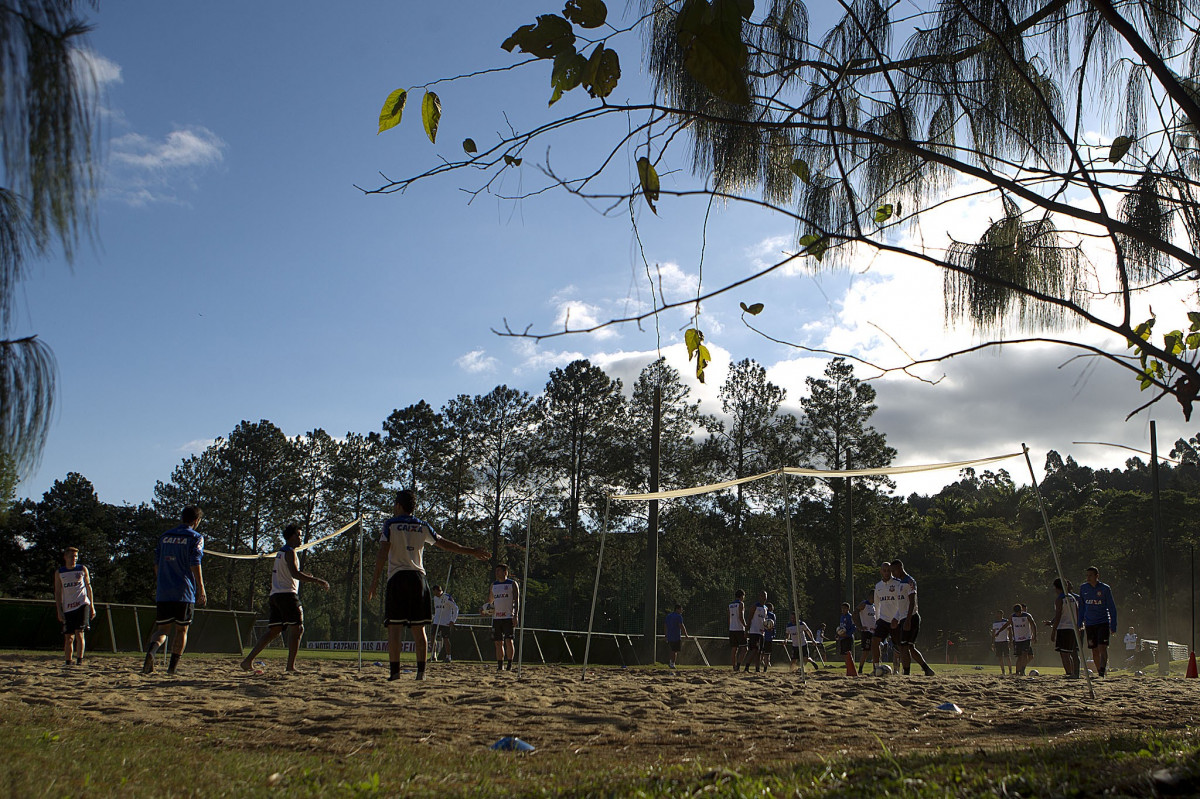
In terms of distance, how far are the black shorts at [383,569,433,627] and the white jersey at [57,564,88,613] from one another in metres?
6.02

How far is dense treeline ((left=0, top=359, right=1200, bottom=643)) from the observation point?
45.6 meters

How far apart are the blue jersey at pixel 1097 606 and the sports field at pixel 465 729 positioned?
354cm

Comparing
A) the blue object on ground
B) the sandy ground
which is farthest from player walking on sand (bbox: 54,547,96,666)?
the blue object on ground

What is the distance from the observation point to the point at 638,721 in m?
6.41

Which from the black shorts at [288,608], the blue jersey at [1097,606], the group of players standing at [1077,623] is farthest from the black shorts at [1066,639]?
the black shorts at [288,608]

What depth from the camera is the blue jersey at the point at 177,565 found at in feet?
29.2

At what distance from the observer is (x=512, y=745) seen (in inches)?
197

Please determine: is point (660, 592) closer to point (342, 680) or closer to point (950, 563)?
point (950, 563)

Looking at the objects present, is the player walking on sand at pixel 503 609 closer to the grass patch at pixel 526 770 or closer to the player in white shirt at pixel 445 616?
the player in white shirt at pixel 445 616

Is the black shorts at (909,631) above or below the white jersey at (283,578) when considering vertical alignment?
below

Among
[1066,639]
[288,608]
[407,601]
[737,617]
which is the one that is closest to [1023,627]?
[1066,639]

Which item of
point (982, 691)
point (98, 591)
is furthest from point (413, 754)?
point (98, 591)

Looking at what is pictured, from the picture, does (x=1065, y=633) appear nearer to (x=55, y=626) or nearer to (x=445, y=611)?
(x=445, y=611)

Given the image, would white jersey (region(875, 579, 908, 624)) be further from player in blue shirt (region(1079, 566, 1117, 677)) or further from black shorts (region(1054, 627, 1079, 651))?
black shorts (region(1054, 627, 1079, 651))
